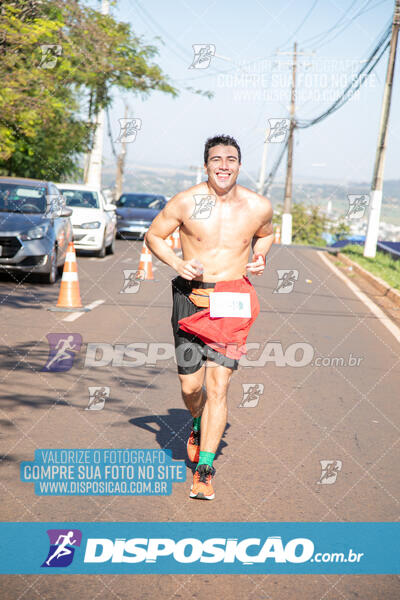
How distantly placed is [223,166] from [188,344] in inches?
42.3

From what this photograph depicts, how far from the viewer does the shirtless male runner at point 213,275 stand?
5.04 meters

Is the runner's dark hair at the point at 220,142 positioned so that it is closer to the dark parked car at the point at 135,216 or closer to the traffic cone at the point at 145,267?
the traffic cone at the point at 145,267

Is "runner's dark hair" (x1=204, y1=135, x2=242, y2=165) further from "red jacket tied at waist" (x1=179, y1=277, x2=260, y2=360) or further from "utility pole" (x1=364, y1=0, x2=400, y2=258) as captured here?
"utility pole" (x1=364, y1=0, x2=400, y2=258)

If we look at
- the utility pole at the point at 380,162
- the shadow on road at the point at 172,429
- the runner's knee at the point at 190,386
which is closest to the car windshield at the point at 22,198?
the shadow on road at the point at 172,429

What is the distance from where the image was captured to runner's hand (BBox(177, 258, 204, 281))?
4918 mm

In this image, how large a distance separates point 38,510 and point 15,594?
3.20ft

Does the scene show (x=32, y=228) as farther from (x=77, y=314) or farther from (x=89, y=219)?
(x=89, y=219)

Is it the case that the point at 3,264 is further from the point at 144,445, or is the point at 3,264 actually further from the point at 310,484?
the point at 310,484

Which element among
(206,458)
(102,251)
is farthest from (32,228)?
(206,458)

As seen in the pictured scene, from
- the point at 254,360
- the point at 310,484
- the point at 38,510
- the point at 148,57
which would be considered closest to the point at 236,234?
the point at 310,484

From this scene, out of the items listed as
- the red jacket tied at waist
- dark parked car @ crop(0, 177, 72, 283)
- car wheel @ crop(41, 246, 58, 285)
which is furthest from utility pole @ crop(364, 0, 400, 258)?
the red jacket tied at waist

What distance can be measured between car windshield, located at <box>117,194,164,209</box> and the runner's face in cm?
2430

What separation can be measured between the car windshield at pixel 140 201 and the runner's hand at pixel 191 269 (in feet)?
80.3

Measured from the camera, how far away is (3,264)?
1469 cm
